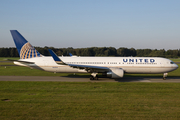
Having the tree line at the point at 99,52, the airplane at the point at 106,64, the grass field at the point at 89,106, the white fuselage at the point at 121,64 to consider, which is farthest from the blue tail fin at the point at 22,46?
the tree line at the point at 99,52

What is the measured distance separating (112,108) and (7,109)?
252 inches

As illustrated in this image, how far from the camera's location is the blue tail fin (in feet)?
72.4

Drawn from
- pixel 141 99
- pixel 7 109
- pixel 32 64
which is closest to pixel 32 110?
pixel 7 109

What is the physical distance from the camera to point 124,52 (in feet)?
432

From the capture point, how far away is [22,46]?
22359mm

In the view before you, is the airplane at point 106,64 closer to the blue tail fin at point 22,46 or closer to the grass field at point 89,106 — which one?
the blue tail fin at point 22,46

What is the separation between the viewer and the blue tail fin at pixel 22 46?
22062 mm

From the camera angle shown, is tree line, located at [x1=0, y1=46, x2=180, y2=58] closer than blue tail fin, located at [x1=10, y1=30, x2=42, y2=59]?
No

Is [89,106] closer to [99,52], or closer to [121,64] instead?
[121,64]

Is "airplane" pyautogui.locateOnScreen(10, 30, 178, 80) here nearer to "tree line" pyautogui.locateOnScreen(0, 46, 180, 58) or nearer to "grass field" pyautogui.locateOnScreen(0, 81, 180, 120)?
"grass field" pyautogui.locateOnScreen(0, 81, 180, 120)

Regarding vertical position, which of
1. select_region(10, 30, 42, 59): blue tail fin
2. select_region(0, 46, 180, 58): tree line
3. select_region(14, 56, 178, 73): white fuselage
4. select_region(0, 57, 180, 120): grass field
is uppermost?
select_region(0, 46, 180, 58): tree line

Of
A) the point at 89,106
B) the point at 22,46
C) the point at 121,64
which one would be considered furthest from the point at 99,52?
the point at 89,106

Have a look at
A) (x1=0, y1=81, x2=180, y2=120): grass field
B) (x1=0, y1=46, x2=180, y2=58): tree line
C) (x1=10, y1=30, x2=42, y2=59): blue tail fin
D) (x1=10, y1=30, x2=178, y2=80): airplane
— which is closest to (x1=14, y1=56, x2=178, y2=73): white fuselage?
(x1=10, y1=30, x2=178, y2=80): airplane

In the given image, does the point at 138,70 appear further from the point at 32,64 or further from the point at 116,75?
the point at 32,64
